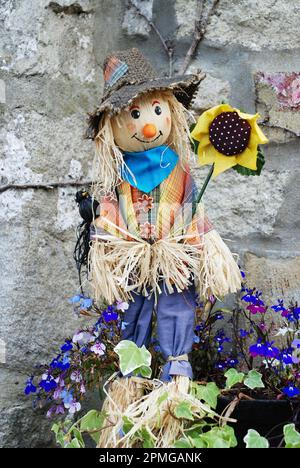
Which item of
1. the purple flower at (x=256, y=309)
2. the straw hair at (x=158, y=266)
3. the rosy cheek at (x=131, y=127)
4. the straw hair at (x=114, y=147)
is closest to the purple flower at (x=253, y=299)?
the purple flower at (x=256, y=309)

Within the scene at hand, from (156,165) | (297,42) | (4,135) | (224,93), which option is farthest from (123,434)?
(297,42)

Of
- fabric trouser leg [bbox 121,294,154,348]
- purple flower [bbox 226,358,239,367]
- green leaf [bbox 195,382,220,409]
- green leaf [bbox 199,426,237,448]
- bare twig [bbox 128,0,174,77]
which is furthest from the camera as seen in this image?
bare twig [bbox 128,0,174,77]

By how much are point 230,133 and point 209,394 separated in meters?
0.52

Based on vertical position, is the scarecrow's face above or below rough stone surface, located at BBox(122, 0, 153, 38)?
below

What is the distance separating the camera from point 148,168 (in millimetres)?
1417

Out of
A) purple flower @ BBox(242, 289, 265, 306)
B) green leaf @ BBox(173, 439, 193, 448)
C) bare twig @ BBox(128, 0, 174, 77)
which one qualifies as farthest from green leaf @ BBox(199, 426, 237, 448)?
bare twig @ BBox(128, 0, 174, 77)

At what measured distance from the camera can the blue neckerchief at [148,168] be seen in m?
1.41

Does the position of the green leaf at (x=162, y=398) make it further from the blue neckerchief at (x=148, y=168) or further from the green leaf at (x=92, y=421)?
the blue neckerchief at (x=148, y=168)

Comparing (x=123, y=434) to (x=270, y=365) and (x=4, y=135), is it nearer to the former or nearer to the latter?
(x=270, y=365)

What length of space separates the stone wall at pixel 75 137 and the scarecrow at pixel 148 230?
0.27 meters

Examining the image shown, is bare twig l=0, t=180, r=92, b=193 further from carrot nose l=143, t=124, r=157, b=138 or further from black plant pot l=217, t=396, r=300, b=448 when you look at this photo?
black plant pot l=217, t=396, r=300, b=448

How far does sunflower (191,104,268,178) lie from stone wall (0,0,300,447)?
36 centimetres

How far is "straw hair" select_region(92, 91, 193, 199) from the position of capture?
1.41 meters

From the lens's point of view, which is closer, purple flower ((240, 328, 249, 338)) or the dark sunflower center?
the dark sunflower center
